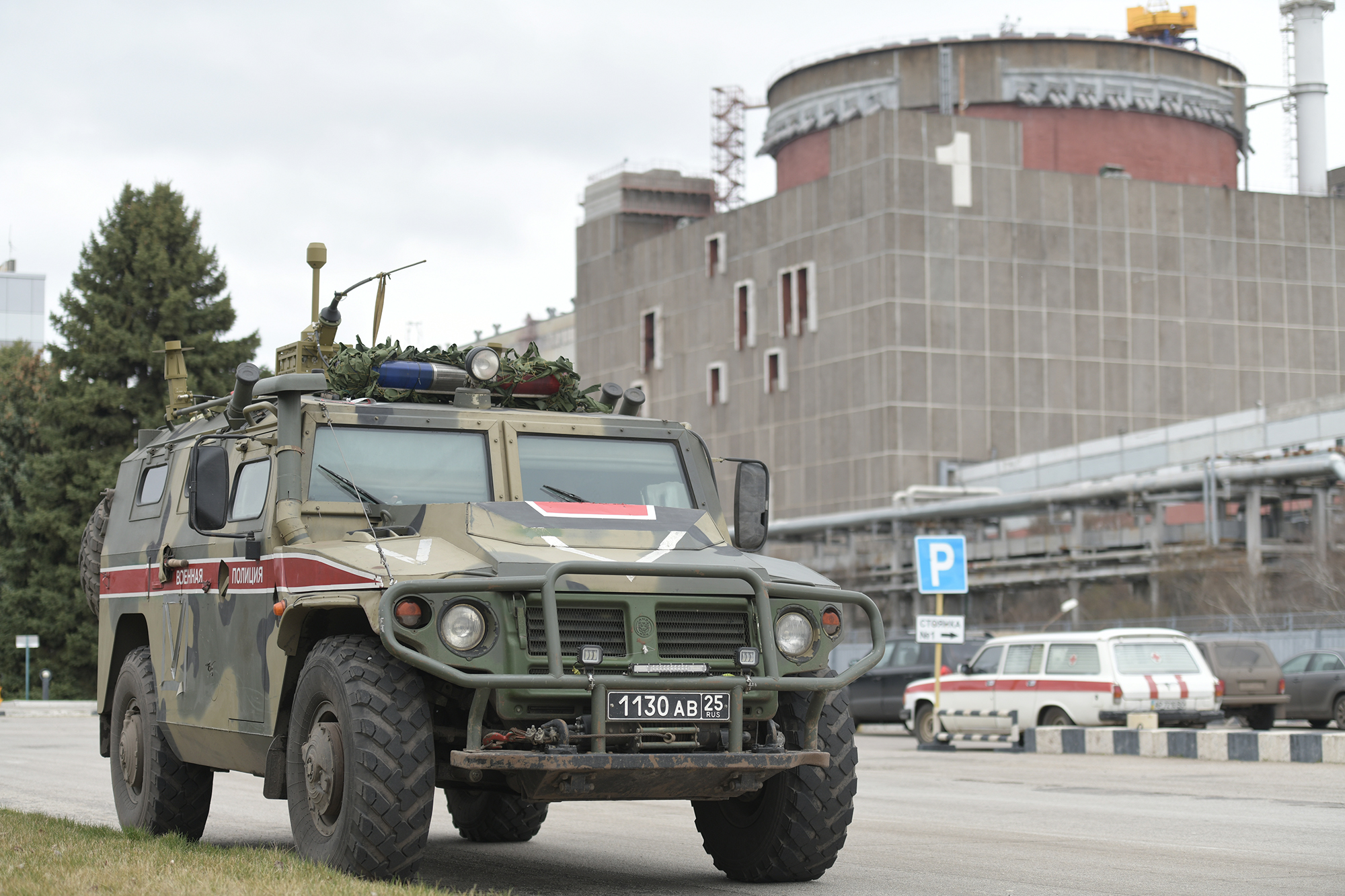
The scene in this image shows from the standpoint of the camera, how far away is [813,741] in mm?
8938

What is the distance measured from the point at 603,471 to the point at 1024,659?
17.4 m

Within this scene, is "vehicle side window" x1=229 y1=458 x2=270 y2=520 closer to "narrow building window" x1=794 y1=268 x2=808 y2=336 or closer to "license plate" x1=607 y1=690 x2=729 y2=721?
"license plate" x1=607 y1=690 x2=729 y2=721

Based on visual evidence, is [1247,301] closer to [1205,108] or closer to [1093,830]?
[1205,108]

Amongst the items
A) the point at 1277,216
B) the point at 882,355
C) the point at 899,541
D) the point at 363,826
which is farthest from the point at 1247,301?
the point at 363,826

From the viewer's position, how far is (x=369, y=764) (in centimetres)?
809

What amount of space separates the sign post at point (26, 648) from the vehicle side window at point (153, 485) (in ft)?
115

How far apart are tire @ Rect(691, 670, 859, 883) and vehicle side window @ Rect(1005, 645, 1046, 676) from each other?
56.0 feet

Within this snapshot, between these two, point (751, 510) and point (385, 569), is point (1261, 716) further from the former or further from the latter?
point (385, 569)

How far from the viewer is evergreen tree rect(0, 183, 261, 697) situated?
4850 cm

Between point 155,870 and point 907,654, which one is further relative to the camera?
point 907,654

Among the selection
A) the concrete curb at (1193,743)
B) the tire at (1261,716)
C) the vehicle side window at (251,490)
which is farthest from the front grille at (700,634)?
the tire at (1261,716)

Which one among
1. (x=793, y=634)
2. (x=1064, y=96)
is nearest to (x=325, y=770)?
(x=793, y=634)

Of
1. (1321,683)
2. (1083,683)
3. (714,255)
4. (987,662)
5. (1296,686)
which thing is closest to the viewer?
(1083,683)

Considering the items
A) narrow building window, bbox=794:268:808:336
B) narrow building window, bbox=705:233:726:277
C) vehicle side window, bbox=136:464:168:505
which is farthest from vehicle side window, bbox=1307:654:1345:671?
narrow building window, bbox=705:233:726:277
